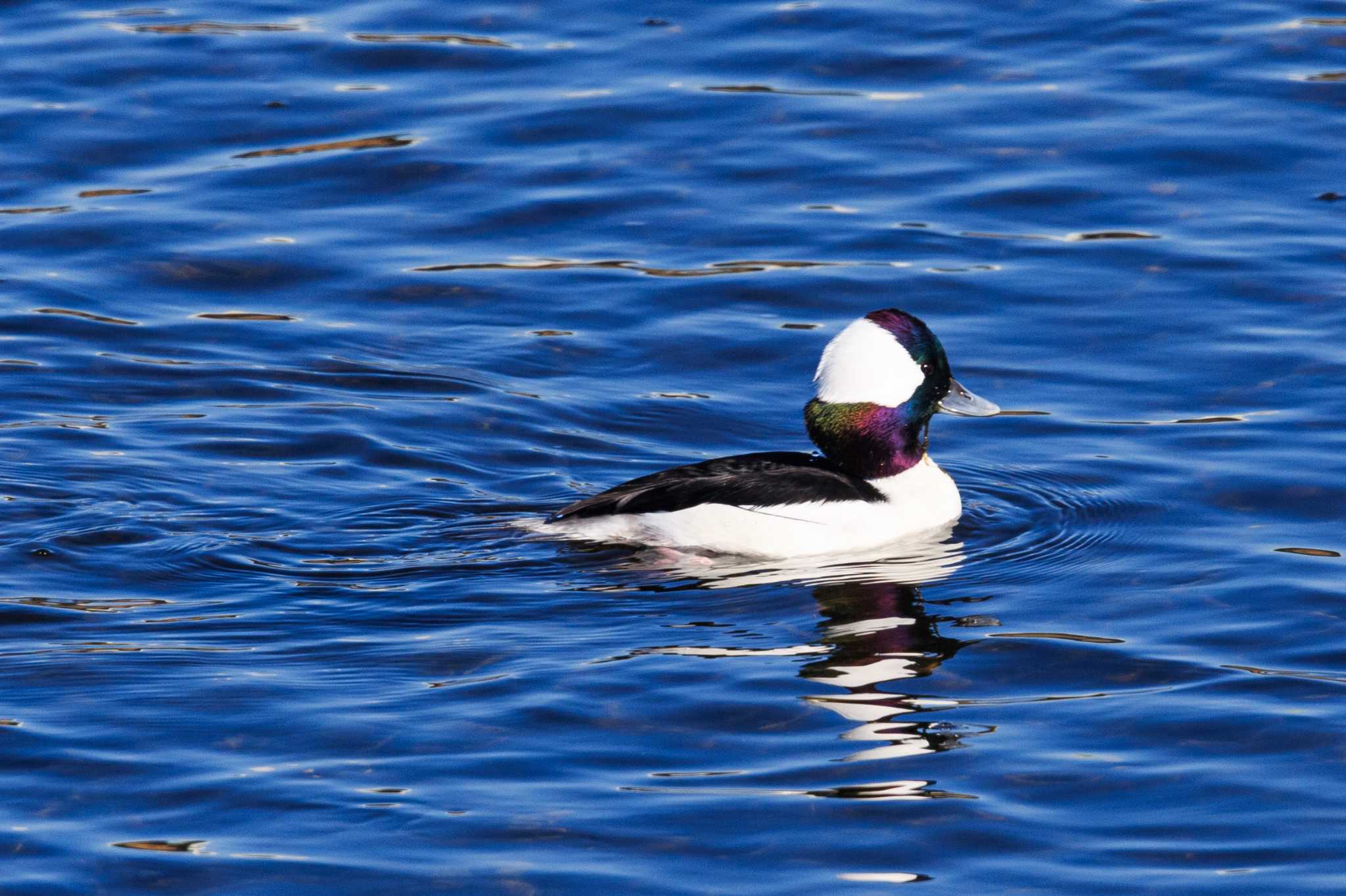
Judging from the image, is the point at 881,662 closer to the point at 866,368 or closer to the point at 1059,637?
the point at 1059,637

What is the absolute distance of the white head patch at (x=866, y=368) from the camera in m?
8.95

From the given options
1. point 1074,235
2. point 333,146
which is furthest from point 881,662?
point 333,146

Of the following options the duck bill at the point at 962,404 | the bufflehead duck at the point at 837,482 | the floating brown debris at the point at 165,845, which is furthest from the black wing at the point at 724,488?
the floating brown debris at the point at 165,845

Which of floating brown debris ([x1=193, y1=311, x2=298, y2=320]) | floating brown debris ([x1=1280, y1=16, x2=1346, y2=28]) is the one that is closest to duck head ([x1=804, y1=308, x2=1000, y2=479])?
floating brown debris ([x1=193, y1=311, x2=298, y2=320])

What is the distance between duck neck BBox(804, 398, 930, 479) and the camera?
9047 mm

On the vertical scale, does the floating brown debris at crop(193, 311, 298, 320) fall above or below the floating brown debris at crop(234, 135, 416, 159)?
below

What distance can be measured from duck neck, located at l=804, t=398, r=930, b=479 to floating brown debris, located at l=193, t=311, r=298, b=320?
3.61 meters

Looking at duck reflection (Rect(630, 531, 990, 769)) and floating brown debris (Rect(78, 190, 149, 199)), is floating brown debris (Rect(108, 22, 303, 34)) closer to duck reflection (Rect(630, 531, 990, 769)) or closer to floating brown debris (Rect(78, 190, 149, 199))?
floating brown debris (Rect(78, 190, 149, 199))

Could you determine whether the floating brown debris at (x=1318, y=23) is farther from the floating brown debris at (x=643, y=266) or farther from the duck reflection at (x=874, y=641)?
the duck reflection at (x=874, y=641)

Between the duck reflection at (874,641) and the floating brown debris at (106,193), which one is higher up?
the floating brown debris at (106,193)

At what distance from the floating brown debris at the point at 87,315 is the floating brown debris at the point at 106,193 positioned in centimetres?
196

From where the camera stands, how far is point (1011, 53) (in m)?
15.2

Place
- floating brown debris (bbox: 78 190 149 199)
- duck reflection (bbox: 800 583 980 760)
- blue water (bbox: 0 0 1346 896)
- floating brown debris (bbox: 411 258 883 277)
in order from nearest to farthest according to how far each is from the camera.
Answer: blue water (bbox: 0 0 1346 896)
duck reflection (bbox: 800 583 980 760)
floating brown debris (bbox: 411 258 883 277)
floating brown debris (bbox: 78 190 149 199)

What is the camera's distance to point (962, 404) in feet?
30.7
